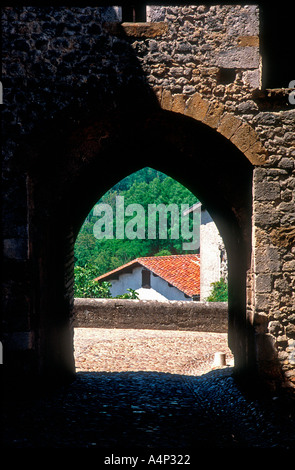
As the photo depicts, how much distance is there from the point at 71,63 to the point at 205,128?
1.47 meters

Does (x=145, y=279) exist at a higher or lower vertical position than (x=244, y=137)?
lower

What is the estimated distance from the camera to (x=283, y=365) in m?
5.25

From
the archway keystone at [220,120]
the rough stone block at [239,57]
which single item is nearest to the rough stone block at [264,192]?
the archway keystone at [220,120]

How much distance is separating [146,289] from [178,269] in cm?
292

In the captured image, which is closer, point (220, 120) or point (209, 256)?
point (220, 120)

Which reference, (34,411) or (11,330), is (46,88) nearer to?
(11,330)

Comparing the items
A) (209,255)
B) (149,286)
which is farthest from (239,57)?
(149,286)

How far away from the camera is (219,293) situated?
57.5ft

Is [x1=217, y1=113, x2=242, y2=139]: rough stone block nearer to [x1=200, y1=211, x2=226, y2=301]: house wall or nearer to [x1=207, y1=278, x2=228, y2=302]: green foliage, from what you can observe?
[x1=207, y1=278, x2=228, y2=302]: green foliage

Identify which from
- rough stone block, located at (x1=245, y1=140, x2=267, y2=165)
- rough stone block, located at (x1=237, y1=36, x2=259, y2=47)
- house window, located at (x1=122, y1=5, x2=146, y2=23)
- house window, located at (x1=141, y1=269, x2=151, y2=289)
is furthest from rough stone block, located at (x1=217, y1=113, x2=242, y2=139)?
house window, located at (x1=141, y1=269, x2=151, y2=289)

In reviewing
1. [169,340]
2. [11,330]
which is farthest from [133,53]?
[169,340]

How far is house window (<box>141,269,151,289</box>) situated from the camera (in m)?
28.8

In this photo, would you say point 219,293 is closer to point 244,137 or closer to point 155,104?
point 244,137

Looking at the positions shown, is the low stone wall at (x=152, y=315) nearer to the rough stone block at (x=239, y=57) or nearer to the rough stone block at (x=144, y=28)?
the rough stone block at (x=239, y=57)
